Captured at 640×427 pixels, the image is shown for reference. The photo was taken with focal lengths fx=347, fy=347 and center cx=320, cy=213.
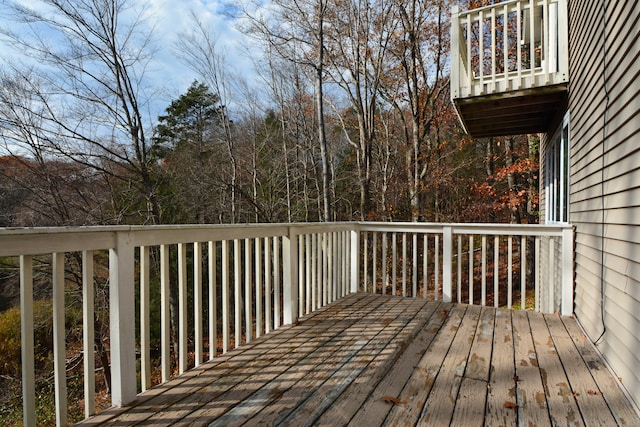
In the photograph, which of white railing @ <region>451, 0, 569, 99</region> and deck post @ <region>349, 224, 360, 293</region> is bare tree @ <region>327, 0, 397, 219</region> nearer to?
deck post @ <region>349, 224, 360, 293</region>

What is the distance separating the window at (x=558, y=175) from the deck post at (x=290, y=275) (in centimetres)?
309

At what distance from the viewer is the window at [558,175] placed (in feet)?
13.0

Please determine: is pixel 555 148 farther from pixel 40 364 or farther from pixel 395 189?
pixel 40 364

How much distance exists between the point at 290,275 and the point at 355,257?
151 cm

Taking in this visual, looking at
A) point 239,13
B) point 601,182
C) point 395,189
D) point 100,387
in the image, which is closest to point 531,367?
point 601,182

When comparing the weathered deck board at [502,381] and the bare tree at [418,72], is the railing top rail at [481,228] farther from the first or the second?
the bare tree at [418,72]

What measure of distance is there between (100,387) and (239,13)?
958cm

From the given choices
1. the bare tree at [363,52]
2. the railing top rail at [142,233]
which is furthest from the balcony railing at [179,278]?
the bare tree at [363,52]

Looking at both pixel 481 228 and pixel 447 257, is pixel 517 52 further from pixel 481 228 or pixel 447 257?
pixel 447 257

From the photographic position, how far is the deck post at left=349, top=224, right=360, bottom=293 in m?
4.52

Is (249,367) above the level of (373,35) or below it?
below

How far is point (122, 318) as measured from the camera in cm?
183

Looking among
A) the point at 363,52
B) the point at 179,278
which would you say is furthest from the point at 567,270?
the point at 363,52

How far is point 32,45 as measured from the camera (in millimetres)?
6801
